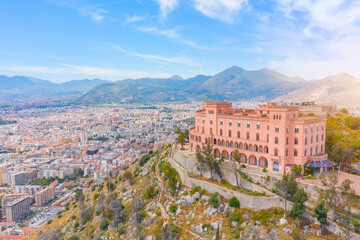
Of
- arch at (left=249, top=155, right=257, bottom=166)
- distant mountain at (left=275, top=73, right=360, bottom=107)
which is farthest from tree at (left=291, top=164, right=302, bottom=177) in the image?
distant mountain at (left=275, top=73, right=360, bottom=107)

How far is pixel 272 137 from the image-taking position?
35.4 meters

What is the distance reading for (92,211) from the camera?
169 ft

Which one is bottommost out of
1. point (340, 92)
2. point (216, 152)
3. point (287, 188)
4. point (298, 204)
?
point (298, 204)

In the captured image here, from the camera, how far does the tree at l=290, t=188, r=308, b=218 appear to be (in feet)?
85.9

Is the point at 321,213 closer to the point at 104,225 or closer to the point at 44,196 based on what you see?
the point at 104,225

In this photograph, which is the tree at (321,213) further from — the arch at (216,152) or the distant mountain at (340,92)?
the distant mountain at (340,92)

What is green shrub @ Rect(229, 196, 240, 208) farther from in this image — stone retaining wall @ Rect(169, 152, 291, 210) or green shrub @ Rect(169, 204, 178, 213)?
green shrub @ Rect(169, 204, 178, 213)

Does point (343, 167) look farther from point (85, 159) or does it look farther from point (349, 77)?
point (349, 77)

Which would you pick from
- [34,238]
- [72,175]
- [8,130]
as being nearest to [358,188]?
[34,238]

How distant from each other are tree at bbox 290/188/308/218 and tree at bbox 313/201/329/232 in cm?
136

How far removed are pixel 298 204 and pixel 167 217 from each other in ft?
54.4

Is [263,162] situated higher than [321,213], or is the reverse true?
[263,162]

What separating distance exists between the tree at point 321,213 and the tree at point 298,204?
1.36m

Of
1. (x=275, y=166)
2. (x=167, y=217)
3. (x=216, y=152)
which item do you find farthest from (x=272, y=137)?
(x=167, y=217)
